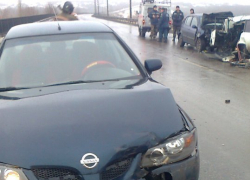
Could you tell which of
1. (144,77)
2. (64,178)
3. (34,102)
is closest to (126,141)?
(64,178)

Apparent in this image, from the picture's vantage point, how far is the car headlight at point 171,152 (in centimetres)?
264

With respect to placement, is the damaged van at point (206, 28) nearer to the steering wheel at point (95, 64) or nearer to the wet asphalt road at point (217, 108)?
the wet asphalt road at point (217, 108)

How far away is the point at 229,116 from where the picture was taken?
6.50 meters

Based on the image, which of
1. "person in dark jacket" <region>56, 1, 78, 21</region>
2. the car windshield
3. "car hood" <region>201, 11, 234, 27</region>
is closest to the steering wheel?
the car windshield

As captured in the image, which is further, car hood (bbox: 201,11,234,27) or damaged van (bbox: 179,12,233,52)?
car hood (bbox: 201,11,234,27)

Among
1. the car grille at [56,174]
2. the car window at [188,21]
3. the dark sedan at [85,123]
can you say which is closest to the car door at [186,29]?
the car window at [188,21]

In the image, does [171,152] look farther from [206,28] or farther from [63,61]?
[206,28]

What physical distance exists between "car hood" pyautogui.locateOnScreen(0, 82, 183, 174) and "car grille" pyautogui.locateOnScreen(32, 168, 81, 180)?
0.13 feet

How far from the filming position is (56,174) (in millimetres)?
2443

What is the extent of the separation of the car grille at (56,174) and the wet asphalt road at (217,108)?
2.13 meters

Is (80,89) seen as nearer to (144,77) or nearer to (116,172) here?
(144,77)

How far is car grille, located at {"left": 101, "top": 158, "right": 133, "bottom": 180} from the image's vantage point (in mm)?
2488

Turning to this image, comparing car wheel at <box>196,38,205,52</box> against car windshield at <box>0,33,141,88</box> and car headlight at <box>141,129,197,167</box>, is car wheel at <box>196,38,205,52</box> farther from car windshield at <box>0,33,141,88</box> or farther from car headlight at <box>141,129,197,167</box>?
car headlight at <box>141,129,197,167</box>

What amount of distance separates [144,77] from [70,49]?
0.89 meters
